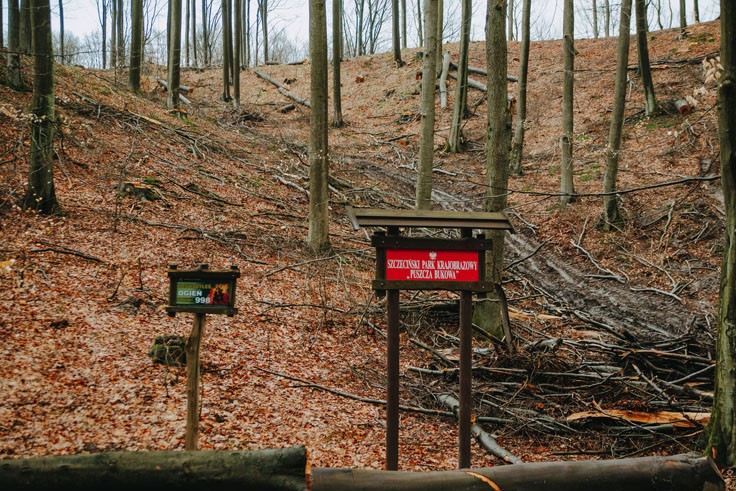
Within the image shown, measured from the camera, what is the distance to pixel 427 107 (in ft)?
37.3

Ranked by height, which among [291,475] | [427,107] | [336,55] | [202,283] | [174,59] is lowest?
[291,475]

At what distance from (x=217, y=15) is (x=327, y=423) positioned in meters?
47.0

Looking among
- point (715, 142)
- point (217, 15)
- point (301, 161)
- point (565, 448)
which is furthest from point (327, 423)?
point (217, 15)

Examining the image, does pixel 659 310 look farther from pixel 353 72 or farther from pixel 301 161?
pixel 353 72

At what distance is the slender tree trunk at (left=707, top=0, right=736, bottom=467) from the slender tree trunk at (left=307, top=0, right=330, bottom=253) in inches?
306

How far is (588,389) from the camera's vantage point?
23.3ft

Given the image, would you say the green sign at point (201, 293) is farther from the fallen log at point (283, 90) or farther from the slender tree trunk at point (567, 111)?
the fallen log at point (283, 90)

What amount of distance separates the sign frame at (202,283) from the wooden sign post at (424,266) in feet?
4.37

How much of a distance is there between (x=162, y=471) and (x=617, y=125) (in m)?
13.8

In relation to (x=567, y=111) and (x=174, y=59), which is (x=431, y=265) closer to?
(x=567, y=111)

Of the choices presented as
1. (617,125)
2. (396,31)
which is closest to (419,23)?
(396,31)

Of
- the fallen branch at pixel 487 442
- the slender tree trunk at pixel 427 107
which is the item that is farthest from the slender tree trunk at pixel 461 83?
the fallen branch at pixel 487 442

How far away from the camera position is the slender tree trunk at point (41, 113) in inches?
380

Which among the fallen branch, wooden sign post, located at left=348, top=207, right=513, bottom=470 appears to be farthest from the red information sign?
the fallen branch
